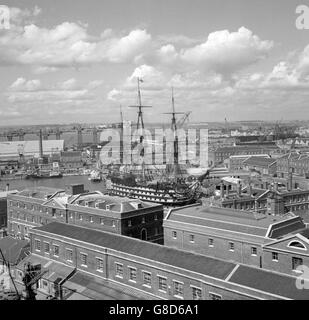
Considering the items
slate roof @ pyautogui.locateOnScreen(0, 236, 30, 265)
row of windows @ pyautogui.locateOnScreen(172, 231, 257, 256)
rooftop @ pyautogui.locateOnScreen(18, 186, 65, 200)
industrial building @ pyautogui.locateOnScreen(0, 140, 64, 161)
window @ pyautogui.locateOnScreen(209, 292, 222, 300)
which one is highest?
industrial building @ pyautogui.locateOnScreen(0, 140, 64, 161)

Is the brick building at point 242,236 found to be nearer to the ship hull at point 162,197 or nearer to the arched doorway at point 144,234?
the arched doorway at point 144,234

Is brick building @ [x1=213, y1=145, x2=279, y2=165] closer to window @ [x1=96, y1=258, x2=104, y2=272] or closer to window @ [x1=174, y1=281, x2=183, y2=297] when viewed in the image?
window @ [x1=96, y1=258, x2=104, y2=272]

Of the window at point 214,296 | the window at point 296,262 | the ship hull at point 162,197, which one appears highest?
the window at point 296,262

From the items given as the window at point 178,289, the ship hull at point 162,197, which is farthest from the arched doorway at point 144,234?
the ship hull at point 162,197

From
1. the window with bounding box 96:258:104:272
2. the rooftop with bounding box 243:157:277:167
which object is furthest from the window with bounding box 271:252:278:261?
the rooftop with bounding box 243:157:277:167

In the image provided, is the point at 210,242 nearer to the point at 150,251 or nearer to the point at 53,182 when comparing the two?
the point at 150,251
